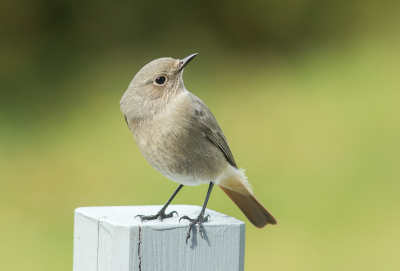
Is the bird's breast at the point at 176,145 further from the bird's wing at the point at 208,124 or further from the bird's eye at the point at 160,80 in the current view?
the bird's eye at the point at 160,80

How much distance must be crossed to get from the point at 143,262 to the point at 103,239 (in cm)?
20

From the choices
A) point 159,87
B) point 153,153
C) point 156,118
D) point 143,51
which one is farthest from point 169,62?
point 143,51

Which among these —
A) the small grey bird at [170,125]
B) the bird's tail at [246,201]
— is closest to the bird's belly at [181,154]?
the small grey bird at [170,125]

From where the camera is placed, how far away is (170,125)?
250 centimetres

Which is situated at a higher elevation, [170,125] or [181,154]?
[170,125]

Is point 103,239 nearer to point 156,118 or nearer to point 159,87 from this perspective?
point 156,118

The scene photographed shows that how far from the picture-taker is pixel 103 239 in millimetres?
1742

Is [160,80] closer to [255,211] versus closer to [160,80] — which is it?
[160,80]

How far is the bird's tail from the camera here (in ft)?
9.46

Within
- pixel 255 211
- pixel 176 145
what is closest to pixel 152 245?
pixel 176 145

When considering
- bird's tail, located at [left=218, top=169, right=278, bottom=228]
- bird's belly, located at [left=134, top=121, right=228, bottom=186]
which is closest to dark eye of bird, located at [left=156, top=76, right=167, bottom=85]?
bird's belly, located at [left=134, top=121, right=228, bottom=186]

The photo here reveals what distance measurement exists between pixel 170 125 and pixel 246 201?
0.83 m

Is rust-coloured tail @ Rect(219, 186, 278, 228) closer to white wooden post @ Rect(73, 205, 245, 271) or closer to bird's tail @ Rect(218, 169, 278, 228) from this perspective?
bird's tail @ Rect(218, 169, 278, 228)

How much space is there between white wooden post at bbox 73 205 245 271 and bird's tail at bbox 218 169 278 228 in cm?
101
